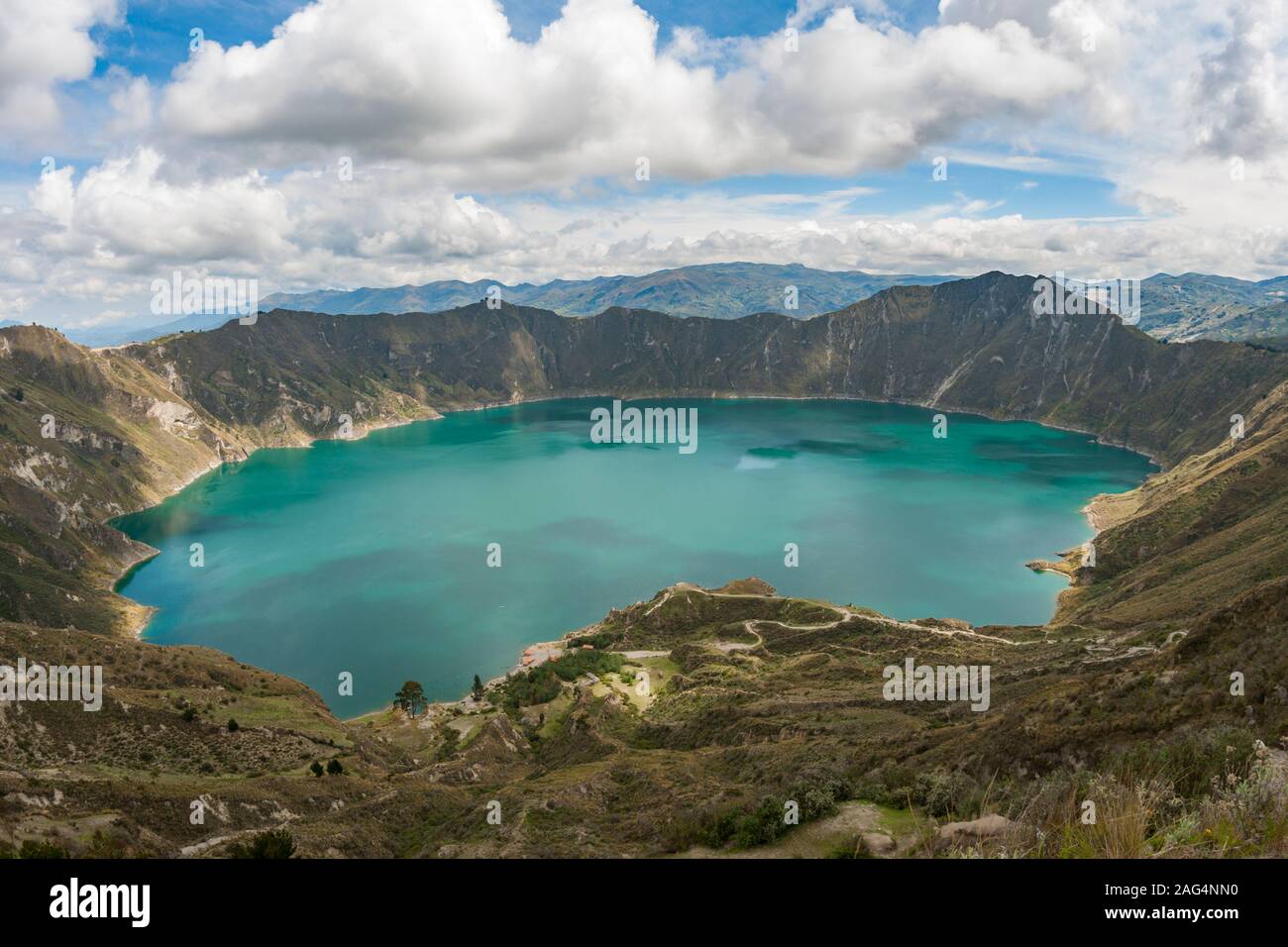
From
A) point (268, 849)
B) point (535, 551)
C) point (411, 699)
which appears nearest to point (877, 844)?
point (268, 849)

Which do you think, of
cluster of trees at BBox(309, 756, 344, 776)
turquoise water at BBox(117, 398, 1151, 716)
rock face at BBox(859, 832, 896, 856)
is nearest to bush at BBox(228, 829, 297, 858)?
cluster of trees at BBox(309, 756, 344, 776)

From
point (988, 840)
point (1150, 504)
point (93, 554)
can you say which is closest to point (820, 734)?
point (988, 840)

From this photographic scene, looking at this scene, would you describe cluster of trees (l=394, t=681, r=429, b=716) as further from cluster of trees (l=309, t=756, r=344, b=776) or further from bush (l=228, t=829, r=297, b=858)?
bush (l=228, t=829, r=297, b=858)

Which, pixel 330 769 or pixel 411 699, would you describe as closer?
pixel 330 769

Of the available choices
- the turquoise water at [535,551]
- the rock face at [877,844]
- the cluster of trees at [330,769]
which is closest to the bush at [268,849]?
the cluster of trees at [330,769]

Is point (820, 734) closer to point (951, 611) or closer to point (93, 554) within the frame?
point (951, 611)

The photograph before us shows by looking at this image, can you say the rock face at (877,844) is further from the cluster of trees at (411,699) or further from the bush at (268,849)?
the cluster of trees at (411,699)

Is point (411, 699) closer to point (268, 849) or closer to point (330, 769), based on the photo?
point (330, 769)

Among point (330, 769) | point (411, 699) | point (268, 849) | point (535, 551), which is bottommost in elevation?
point (411, 699)
